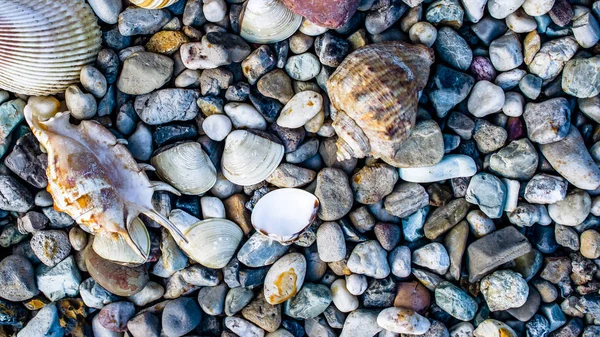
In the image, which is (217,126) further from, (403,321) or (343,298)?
(403,321)

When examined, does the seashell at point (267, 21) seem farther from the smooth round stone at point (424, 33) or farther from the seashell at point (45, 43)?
the seashell at point (45, 43)

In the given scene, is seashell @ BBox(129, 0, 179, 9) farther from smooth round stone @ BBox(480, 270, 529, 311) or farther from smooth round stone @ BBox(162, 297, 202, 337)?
smooth round stone @ BBox(480, 270, 529, 311)

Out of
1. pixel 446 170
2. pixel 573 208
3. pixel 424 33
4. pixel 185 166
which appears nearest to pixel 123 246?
pixel 185 166

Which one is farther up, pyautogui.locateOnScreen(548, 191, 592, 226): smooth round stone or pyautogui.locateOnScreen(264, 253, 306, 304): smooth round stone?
pyautogui.locateOnScreen(548, 191, 592, 226): smooth round stone

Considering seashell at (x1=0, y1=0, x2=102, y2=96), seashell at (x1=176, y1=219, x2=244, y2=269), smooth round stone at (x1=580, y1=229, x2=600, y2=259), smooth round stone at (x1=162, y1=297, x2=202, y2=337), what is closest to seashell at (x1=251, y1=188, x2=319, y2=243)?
seashell at (x1=176, y1=219, x2=244, y2=269)

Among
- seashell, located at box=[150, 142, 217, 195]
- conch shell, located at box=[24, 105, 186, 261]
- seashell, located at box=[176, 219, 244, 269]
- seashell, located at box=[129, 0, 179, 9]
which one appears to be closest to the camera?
conch shell, located at box=[24, 105, 186, 261]
